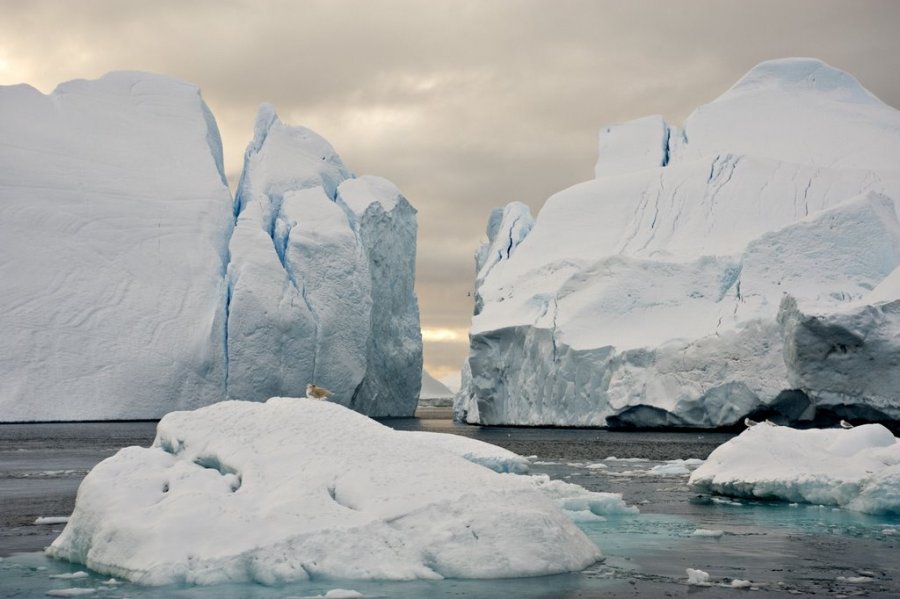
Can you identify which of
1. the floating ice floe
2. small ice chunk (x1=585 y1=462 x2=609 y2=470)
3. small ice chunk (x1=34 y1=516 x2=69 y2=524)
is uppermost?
the floating ice floe

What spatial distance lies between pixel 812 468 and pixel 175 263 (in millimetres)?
32586

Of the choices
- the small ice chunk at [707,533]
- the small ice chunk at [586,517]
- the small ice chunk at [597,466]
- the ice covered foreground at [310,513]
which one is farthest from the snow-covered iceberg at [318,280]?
the ice covered foreground at [310,513]

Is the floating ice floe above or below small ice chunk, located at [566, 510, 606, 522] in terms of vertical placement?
above

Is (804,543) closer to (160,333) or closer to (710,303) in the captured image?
(710,303)

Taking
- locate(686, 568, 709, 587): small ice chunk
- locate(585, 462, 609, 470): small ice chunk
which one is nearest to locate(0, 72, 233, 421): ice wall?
locate(585, 462, 609, 470): small ice chunk

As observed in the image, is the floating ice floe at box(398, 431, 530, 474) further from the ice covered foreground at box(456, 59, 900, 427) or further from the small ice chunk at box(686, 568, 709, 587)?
the ice covered foreground at box(456, 59, 900, 427)

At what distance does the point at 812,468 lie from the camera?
1594 cm

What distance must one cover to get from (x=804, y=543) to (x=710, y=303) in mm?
26912

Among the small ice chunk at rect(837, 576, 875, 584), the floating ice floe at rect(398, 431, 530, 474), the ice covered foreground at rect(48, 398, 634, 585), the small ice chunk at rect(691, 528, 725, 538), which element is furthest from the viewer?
the floating ice floe at rect(398, 431, 530, 474)

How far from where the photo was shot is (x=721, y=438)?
3284 cm

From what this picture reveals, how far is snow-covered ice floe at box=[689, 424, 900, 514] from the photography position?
14.9 meters

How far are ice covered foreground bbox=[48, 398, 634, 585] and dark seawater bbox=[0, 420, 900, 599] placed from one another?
0.19 meters

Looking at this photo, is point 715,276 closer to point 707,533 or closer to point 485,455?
point 485,455

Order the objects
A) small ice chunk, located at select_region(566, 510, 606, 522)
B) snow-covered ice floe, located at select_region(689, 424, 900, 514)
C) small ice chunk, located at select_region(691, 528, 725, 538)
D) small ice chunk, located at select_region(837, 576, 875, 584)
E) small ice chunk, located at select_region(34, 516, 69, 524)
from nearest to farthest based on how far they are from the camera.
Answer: small ice chunk, located at select_region(837, 576, 875, 584)
small ice chunk, located at select_region(691, 528, 725, 538)
small ice chunk, located at select_region(34, 516, 69, 524)
small ice chunk, located at select_region(566, 510, 606, 522)
snow-covered ice floe, located at select_region(689, 424, 900, 514)
